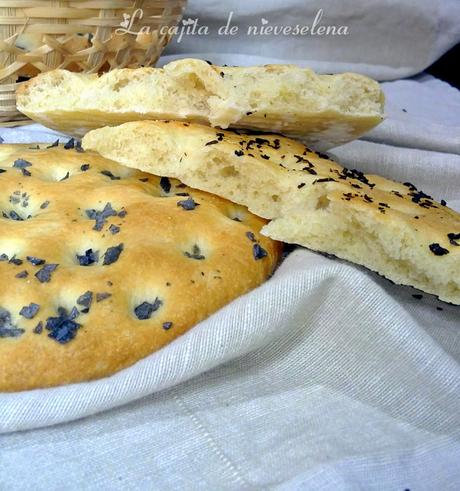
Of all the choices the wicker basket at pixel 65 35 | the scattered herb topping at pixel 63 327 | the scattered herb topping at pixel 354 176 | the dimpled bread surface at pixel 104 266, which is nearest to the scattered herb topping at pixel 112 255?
the dimpled bread surface at pixel 104 266

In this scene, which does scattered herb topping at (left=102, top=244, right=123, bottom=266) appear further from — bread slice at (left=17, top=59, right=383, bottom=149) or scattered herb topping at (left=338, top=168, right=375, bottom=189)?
scattered herb topping at (left=338, top=168, right=375, bottom=189)

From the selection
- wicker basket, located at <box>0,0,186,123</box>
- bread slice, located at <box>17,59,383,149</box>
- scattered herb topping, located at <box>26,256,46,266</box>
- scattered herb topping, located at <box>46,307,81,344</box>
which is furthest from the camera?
wicker basket, located at <box>0,0,186,123</box>

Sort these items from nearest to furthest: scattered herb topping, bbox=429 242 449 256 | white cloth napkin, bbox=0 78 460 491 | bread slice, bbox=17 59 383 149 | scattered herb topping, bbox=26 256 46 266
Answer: white cloth napkin, bbox=0 78 460 491, scattered herb topping, bbox=26 256 46 266, scattered herb topping, bbox=429 242 449 256, bread slice, bbox=17 59 383 149

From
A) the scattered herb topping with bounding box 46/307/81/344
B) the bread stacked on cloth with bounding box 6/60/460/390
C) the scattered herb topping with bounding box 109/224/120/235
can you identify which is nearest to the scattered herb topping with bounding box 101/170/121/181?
the bread stacked on cloth with bounding box 6/60/460/390

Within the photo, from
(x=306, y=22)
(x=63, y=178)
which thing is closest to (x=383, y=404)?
(x=63, y=178)

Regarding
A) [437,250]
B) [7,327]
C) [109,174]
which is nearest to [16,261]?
[7,327]

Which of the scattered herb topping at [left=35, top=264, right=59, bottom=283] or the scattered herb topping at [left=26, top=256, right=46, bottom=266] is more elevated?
the scattered herb topping at [left=35, top=264, right=59, bottom=283]

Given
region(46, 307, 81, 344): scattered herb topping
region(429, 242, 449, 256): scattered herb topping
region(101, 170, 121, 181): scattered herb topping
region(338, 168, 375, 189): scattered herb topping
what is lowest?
region(101, 170, 121, 181): scattered herb topping

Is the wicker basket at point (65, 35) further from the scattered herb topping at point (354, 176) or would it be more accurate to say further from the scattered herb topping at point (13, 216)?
the scattered herb topping at point (354, 176)
